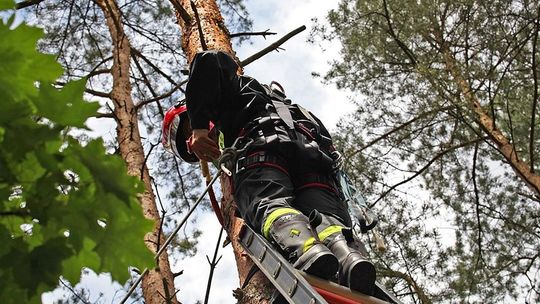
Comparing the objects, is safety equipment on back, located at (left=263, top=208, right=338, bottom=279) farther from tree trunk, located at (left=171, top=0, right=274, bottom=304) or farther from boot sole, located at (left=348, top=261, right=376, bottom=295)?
tree trunk, located at (left=171, top=0, right=274, bottom=304)

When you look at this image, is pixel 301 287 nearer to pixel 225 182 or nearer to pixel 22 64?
pixel 225 182

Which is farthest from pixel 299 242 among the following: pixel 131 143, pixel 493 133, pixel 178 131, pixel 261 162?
pixel 493 133

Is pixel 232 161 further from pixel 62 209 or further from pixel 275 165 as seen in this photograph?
pixel 62 209

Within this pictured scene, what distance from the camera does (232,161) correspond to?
8.03 ft

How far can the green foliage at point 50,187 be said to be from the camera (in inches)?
24.0

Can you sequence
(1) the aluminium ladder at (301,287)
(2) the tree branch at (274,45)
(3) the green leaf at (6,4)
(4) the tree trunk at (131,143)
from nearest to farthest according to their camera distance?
(3) the green leaf at (6,4) < (1) the aluminium ladder at (301,287) < (2) the tree branch at (274,45) < (4) the tree trunk at (131,143)

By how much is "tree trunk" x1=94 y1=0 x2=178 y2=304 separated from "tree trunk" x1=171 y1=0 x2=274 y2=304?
82 cm

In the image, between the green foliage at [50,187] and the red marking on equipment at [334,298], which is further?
the red marking on equipment at [334,298]

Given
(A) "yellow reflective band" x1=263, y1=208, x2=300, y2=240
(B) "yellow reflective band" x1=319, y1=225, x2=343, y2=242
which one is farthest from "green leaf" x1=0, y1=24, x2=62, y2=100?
(B) "yellow reflective band" x1=319, y1=225, x2=343, y2=242

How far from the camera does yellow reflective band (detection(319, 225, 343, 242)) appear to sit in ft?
7.22

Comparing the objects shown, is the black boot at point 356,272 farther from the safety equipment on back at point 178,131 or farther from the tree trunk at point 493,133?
the tree trunk at point 493,133

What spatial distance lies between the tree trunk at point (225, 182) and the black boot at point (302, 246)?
9.4 inches

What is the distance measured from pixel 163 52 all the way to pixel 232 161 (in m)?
4.90

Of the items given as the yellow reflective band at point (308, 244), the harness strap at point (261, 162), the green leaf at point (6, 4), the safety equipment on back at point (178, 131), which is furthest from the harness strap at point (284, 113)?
the green leaf at point (6, 4)
